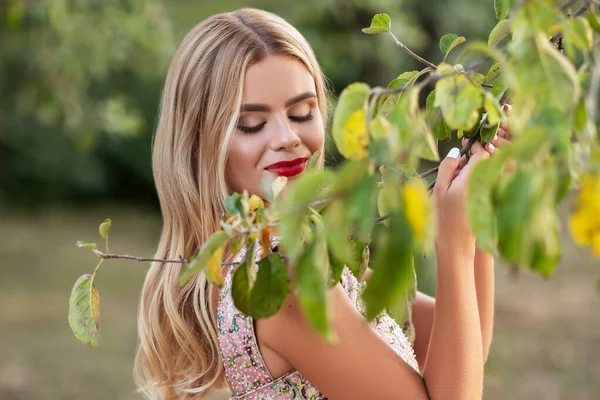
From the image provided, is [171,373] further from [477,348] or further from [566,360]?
[566,360]

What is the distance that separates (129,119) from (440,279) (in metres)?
3.77

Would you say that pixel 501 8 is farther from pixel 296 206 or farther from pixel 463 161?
pixel 296 206

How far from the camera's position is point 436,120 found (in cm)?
138

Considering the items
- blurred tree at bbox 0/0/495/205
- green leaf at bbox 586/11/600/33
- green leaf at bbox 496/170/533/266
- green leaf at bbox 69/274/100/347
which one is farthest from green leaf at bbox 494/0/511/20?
blurred tree at bbox 0/0/495/205

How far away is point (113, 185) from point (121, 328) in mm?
5563

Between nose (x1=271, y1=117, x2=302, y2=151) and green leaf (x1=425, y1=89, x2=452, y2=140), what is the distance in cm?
44

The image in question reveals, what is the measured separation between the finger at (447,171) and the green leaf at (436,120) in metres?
0.05

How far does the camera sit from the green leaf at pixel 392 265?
0.77m

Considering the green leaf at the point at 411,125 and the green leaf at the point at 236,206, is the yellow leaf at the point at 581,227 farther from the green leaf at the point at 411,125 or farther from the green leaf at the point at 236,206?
the green leaf at the point at 236,206

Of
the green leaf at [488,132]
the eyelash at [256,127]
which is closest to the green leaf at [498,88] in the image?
the green leaf at [488,132]

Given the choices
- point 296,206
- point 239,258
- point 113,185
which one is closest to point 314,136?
point 239,258

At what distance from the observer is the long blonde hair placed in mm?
1975

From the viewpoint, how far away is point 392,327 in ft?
6.72

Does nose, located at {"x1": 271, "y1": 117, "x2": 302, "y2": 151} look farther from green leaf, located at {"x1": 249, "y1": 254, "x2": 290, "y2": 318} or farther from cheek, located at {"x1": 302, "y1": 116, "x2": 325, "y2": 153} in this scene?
green leaf, located at {"x1": 249, "y1": 254, "x2": 290, "y2": 318}
